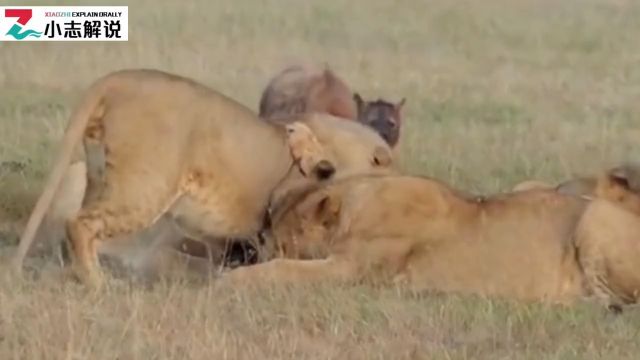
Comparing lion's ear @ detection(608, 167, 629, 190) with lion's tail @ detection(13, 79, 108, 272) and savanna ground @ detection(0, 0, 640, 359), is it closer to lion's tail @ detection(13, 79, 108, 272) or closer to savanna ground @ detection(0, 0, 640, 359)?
savanna ground @ detection(0, 0, 640, 359)

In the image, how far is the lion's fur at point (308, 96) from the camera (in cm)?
1100

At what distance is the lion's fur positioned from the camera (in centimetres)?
1100

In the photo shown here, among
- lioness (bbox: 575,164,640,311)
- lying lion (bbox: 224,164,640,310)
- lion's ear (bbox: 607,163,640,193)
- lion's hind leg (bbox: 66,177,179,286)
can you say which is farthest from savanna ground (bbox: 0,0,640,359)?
lion's ear (bbox: 607,163,640,193)

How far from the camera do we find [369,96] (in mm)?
15648

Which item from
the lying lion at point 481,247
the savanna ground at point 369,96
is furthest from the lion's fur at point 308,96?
the lying lion at point 481,247

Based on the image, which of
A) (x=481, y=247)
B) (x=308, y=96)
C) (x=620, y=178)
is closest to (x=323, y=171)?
(x=481, y=247)

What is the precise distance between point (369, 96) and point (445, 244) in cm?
882

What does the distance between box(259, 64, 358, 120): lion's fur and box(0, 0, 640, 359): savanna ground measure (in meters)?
0.64

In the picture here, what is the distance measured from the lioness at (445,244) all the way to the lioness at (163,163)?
55 centimetres

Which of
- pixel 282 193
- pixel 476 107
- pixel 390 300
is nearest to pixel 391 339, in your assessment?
pixel 390 300

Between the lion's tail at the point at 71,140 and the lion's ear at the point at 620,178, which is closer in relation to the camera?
the lion's tail at the point at 71,140

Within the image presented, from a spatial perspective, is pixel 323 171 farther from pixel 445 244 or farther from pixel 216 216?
pixel 445 244

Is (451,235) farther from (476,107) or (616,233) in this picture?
(476,107)

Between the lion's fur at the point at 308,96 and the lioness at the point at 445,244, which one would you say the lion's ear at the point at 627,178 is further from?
the lion's fur at the point at 308,96
